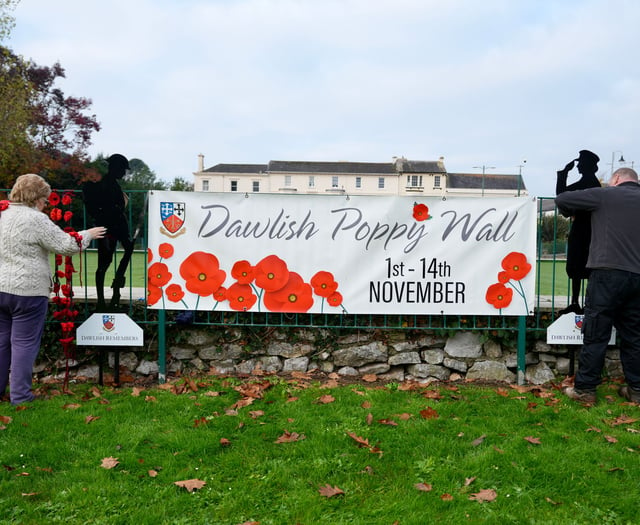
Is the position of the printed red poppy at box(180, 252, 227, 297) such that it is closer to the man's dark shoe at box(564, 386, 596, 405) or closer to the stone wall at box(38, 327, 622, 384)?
the stone wall at box(38, 327, 622, 384)

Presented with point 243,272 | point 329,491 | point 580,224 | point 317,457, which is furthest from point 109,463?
point 580,224

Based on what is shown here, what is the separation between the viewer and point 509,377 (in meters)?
5.21

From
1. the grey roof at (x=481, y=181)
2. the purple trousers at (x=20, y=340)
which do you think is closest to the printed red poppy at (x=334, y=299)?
the purple trousers at (x=20, y=340)

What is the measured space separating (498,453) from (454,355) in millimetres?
1878

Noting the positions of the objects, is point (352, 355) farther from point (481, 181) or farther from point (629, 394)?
point (481, 181)

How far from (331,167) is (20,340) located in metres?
71.9

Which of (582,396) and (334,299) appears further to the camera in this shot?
(334,299)

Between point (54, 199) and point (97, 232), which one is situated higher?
point (54, 199)

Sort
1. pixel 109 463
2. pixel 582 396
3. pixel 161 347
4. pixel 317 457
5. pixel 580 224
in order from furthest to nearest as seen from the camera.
A: pixel 161 347 < pixel 580 224 < pixel 582 396 < pixel 317 457 < pixel 109 463

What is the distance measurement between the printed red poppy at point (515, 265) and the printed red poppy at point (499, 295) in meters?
0.14

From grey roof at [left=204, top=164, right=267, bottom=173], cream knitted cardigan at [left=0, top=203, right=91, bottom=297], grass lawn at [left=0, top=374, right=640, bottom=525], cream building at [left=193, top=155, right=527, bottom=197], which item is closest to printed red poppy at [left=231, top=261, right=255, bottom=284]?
grass lawn at [left=0, top=374, right=640, bottom=525]

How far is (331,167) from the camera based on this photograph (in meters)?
74.4

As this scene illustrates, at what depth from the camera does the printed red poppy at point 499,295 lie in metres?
5.05

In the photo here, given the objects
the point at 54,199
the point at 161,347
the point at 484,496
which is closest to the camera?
the point at 484,496
